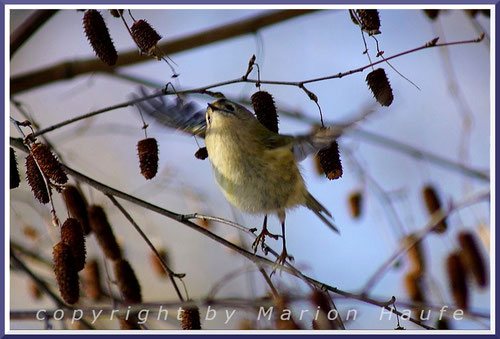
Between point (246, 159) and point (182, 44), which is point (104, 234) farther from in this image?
point (182, 44)

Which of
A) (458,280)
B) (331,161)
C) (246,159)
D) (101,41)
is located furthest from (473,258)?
(101,41)

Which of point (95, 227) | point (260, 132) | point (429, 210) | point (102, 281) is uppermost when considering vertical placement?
point (260, 132)

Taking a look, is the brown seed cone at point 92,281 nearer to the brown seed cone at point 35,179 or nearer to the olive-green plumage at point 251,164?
the olive-green plumage at point 251,164

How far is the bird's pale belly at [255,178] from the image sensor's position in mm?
A: 1635

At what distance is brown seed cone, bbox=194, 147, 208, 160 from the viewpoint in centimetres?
164

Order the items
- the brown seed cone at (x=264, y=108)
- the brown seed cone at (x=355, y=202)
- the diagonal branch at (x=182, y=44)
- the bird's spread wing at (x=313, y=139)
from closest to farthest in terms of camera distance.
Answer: the bird's spread wing at (x=313, y=139) → the brown seed cone at (x=264, y=108) → the diagonal branch at (x=182, y=44) → the brown seed cone at (x=355, y=202)

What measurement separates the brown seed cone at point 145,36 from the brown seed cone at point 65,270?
0.45 m

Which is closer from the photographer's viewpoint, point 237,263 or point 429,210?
point 429,210

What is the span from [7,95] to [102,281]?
0.63 m

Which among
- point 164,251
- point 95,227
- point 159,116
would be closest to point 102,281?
point 164,251

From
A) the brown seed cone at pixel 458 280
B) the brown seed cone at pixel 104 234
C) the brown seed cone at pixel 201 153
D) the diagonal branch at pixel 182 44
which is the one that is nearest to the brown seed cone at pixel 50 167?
the brown seed cone at pixel 104 234

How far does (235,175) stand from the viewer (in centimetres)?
164

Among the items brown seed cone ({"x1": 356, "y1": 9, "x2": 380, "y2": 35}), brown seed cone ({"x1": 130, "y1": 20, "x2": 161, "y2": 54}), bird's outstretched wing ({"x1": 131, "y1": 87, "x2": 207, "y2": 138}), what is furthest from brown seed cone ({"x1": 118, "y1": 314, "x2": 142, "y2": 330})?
brown seed cone ({"x1": 356, "y1": 9, "x2": 380, "y2": 35})

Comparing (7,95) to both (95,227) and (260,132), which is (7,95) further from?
(260,132)
